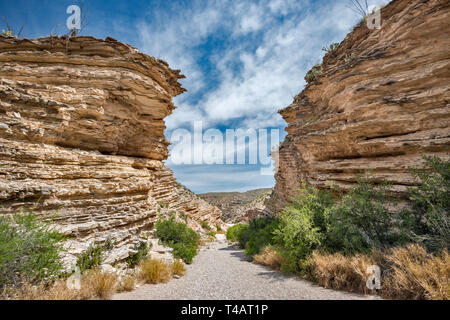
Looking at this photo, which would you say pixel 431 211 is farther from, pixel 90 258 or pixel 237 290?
pixel 90 258

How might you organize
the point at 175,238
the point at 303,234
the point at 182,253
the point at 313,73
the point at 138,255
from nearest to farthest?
the point at 303,234 → the point at 138,255 → the point at 182,253 → the point at 175,238 → the point at 313,73

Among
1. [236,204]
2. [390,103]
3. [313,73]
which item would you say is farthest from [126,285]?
[236,204]

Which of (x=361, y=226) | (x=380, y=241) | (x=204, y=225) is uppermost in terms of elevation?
(x=361, y=226)

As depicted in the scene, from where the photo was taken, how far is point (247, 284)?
5977 millimetres

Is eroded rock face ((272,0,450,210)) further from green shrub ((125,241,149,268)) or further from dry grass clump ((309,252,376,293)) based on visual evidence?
green shrub ((125,241,149,268))

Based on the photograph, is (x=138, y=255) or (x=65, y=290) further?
(x=138, y=255)

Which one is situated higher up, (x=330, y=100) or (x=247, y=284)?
(x=330, y=100)

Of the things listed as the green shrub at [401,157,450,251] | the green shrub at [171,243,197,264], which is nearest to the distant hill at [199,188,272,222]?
the green shrub at [171,243,197,264]

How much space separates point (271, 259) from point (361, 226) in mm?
4044

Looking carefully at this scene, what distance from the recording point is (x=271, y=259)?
873 cm

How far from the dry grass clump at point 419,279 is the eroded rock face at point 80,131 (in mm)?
7942
